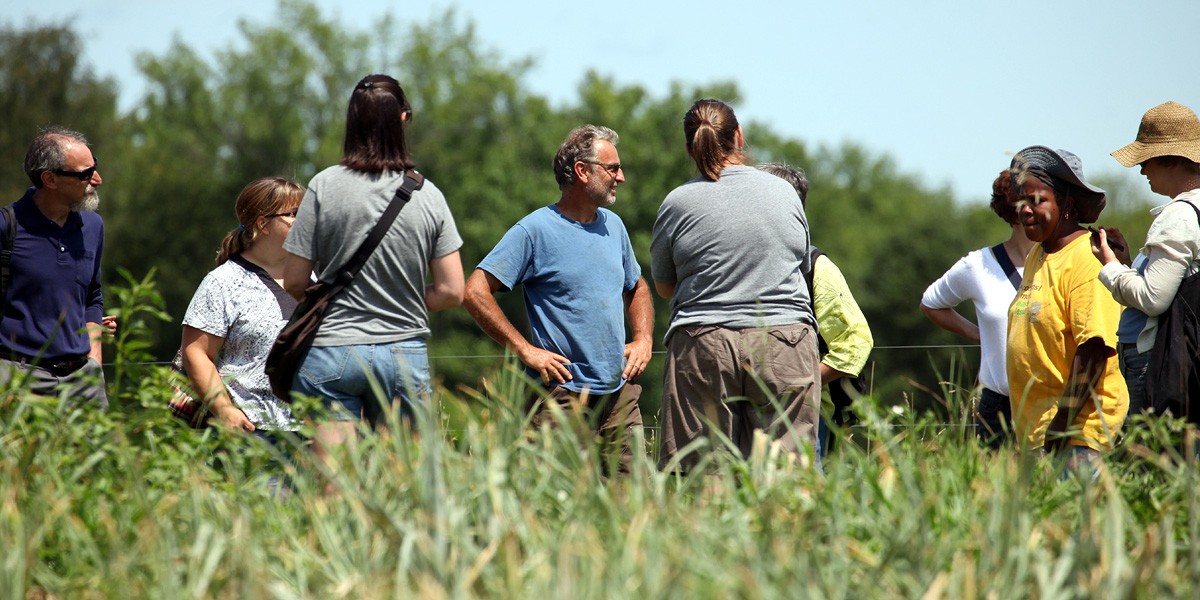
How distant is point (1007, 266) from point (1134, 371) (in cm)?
117

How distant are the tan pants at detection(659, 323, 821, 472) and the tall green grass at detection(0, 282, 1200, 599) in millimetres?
934

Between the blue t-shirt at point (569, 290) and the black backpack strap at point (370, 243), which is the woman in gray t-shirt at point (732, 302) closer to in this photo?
the blue t-shirt at point (569, 290)

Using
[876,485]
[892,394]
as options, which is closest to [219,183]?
[892,394]

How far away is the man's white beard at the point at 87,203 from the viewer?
5520 millimetres

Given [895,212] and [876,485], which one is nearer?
[876,485]

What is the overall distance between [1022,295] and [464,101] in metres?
42.7

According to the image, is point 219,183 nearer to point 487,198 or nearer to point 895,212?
point 487,198

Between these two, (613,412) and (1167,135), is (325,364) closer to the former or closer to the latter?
(613,412)

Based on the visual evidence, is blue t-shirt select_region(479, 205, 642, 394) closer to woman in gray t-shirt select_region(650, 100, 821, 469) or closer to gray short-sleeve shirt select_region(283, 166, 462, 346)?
woman in gray t-shirt select_region(650, 100, 821, 469)

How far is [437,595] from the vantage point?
2.68m

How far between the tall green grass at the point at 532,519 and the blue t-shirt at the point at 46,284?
1.32 meters

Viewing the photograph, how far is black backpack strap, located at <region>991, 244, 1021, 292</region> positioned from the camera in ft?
18.3

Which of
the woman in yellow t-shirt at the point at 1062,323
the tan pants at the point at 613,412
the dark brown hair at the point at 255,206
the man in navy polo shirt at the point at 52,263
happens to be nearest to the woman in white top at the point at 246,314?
the dark brown hair at the point at 255,206

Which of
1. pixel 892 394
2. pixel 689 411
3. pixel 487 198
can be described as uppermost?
pixel 689 411
